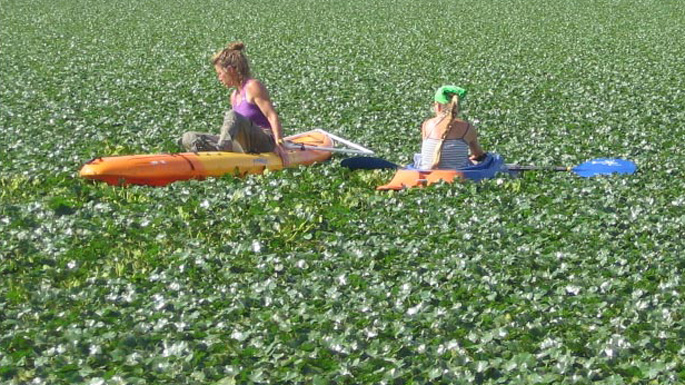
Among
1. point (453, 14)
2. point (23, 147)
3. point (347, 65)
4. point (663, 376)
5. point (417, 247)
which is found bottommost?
point (663, 376)

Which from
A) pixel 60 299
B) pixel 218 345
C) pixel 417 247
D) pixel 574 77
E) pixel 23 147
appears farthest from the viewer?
pixel 574 77

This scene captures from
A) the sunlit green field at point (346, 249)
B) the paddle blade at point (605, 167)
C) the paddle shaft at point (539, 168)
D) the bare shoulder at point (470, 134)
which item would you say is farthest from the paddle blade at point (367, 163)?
the paddle blade at point (605, 167)

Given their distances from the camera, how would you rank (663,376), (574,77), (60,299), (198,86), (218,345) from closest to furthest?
(663,376) → (218,345) → (60,299) → (198,86) → (574,77)

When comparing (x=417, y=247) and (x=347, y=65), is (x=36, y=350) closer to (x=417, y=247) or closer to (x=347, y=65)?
(x=417, y=247)

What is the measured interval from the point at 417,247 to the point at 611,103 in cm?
919

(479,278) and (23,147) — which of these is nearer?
(479,278)

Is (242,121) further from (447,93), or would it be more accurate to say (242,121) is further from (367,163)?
(447,93)

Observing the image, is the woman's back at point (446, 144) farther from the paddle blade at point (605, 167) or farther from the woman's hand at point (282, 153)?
the woman's hand at point (282, 153)

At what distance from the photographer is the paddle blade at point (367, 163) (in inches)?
480

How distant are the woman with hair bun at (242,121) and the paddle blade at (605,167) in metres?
3.12

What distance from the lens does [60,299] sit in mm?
7840

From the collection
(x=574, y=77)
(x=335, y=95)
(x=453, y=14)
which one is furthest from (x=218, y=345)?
(x=453, y=14)

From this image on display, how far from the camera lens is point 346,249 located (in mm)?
9070

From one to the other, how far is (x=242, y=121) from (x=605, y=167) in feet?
12.5
